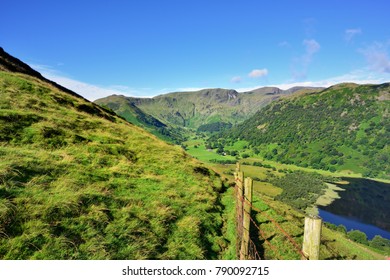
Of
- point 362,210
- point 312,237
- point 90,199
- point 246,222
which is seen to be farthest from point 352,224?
point 90,199

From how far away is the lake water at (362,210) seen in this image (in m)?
109

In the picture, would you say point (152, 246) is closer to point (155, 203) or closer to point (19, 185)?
point (155, 203)

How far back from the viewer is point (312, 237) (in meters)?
6.54

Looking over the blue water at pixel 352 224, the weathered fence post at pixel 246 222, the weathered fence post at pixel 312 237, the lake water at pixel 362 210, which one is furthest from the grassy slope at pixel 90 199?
the lake water at pixel 362 210

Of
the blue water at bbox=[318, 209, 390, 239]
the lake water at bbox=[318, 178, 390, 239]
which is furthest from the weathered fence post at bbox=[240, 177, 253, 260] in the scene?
the blue water at bbox=[318, 209, 390, 239]

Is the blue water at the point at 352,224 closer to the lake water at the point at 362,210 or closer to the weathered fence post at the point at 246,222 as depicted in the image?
the lake water at the point at 362,210

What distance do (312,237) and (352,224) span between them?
128 m

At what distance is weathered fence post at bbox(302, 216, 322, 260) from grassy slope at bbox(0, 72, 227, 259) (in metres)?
6.19

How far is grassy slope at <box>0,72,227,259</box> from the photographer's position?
9109 millimetres

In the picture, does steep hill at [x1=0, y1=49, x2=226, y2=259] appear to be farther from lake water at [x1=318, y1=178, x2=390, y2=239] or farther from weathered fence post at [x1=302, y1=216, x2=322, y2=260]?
lake water at [x1=318, y1=178, x2=390, y2=239]

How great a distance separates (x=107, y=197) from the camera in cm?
1282

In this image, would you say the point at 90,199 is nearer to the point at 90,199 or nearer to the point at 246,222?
the point at 90,199
